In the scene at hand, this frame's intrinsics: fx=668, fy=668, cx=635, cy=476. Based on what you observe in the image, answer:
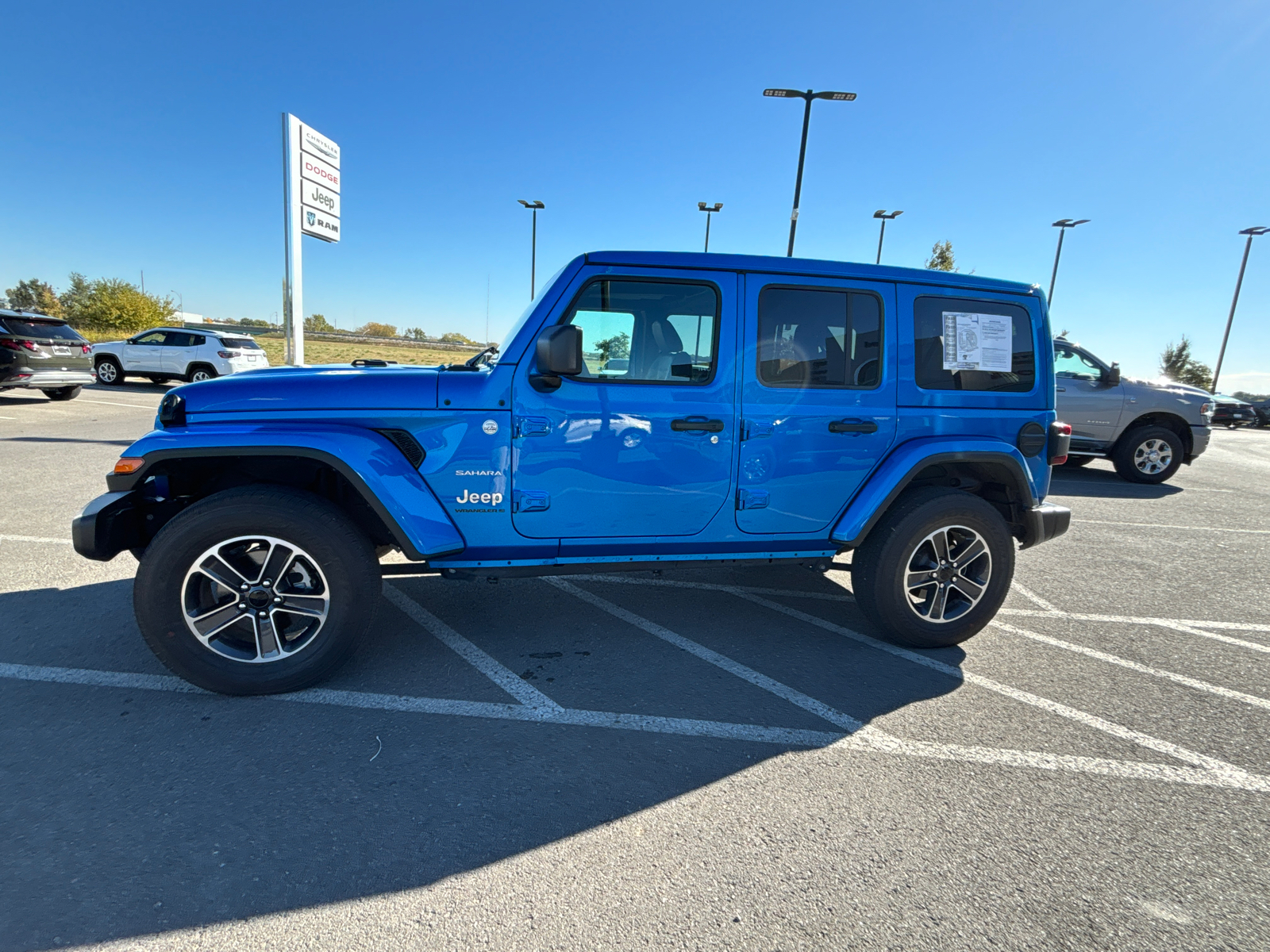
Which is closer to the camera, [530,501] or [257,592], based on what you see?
[257,592]

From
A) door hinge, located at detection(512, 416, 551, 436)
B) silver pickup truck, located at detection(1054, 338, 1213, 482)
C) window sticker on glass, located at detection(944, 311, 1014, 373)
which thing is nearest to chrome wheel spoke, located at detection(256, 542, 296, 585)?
door hinge, located at detection(512, 416, 551, 436)

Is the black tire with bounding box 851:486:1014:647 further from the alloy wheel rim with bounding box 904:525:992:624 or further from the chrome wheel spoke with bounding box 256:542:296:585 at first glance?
the chrome wheel spoke with bounding box 256:542:296:585

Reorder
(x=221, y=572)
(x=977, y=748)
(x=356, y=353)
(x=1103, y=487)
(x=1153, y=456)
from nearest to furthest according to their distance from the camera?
(x=977, y=748) → (x=221, y=572) → (x=1103, y=487) → (x=1153, y=456) → (x=356, y=353)

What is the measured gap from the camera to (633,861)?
2.03 metres

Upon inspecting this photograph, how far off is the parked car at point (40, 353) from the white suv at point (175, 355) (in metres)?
4.06

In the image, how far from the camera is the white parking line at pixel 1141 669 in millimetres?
3240

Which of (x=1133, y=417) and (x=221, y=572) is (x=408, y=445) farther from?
(x=1133, y=417)

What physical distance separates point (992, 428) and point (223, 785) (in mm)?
3827

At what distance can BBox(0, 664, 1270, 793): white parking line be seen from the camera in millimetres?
2584

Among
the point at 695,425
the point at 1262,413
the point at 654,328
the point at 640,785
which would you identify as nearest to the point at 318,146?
the point at 654,328

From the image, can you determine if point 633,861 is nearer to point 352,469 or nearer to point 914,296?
point 352,469

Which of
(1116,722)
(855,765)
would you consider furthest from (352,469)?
(1116,722)

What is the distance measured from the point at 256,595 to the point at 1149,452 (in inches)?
436

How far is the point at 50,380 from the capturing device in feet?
41.1
